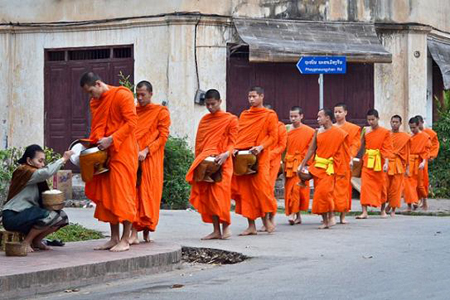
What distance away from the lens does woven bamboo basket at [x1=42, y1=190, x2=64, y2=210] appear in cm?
1044

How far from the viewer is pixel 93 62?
75.2 ft

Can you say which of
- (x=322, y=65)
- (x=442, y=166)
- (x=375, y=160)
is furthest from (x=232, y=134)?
(x=442, y=166)

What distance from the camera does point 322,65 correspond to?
1955cm

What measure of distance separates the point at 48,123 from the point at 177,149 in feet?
18.0

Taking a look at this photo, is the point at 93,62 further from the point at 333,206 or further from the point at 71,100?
the point at 333,206

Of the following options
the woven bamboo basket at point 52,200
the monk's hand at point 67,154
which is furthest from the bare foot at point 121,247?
the monk's hand at point 67,154

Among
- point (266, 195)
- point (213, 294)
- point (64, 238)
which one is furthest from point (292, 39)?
point (213, 294)

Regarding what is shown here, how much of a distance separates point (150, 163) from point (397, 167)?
7.56 metres

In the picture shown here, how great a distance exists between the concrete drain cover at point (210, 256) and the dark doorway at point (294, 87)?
35.4 feet

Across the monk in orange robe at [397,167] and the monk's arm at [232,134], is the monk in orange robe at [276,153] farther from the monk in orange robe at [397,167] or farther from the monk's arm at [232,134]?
the monk in orange robe at [397,167]

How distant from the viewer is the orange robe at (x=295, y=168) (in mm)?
15922

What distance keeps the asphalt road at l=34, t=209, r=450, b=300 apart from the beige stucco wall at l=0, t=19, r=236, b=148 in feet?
23.3

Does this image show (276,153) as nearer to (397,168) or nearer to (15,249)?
(397,168)

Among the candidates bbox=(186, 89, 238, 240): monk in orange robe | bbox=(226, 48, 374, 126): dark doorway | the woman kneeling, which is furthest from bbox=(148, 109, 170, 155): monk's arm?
bbox=(226, 48, 374, 126): dark doorway
